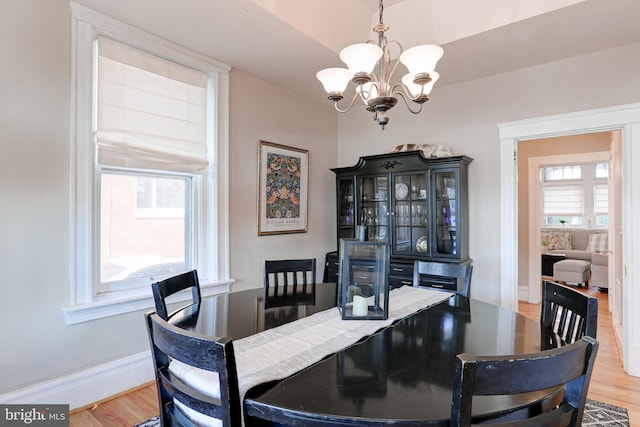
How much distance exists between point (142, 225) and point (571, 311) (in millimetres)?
2802

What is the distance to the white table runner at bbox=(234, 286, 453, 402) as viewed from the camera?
3.75 feet

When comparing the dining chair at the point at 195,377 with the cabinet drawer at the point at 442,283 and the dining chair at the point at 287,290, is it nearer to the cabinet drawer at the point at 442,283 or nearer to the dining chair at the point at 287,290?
the dining chair at the point at 287,290

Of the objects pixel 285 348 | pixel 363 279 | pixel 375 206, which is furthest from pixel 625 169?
pixel 285 348

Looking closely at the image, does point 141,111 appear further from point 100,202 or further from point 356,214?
point 356,214

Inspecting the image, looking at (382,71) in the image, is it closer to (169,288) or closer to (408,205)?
(169,288)

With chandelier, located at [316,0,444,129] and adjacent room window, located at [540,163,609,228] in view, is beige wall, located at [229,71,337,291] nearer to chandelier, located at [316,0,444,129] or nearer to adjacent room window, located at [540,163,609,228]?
chandelier, located at [316,0,444,129]

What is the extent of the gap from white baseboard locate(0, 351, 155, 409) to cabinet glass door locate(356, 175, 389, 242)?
2.51 m

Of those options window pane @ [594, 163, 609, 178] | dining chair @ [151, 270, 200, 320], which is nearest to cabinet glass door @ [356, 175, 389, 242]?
dining chair @ [151, 270, 200, 320]

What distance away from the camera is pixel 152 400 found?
2445 millimetres

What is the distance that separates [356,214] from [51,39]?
3040 millimetres

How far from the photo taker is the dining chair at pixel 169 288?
172 centimetres

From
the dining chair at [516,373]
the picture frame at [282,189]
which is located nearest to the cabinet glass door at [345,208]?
the picture frame at [282,189]

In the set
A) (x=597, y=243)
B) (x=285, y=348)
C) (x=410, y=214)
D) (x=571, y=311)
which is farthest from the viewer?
(x=597, y=243)

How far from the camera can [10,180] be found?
2.07 m
